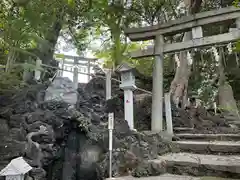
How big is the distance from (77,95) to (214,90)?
7.78 meters

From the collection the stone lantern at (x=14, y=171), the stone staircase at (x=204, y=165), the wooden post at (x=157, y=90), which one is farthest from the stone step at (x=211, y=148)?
the stone lantern at (x=14, y=171)

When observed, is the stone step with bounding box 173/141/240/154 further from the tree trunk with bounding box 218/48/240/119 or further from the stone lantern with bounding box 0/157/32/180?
the tree trunk with bounding box 218/48/240/119

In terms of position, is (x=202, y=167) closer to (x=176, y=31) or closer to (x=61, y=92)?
(x=176, y=31)

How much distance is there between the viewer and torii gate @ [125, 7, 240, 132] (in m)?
5.03

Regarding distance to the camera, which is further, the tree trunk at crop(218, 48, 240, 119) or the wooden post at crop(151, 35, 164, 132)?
the tree trunk at crop(218, 48, 240, 119)

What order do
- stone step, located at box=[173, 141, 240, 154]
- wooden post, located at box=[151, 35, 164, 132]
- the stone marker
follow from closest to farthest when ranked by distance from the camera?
1. stone step, located at box=[173, 141, 240, 154]
2. wooden post, located at box=[151, 35, 164, 132]
3. the stone marker

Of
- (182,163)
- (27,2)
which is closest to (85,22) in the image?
(27,2)

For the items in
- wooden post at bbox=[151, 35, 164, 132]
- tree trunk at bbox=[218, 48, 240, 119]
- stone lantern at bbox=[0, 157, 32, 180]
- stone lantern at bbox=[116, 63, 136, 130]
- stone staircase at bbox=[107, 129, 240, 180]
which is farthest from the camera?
tree trunk at bbox=[218, 48, 240, 119]

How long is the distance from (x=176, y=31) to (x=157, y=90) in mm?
1935

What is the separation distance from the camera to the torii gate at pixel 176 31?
5.03 metres

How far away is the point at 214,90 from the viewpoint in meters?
10.1

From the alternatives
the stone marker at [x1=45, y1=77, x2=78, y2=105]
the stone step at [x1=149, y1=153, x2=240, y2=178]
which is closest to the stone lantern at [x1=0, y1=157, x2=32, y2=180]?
the stone step at [x1=149, y1=153, x2=240, y2=178]

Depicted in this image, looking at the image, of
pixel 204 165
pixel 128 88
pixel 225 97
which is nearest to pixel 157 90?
pixel 128 88

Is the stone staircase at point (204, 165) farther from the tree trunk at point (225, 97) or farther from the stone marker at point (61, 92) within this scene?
the tree trunk at point (225, 97)
